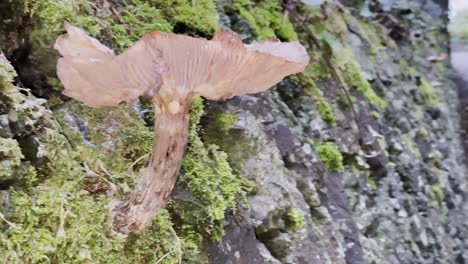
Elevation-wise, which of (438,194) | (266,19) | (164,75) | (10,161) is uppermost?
(164,75)

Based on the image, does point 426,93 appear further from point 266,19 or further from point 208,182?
point 208,182

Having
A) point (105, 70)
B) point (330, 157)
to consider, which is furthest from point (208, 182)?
point (330, 157)

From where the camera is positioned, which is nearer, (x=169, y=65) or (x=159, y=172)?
(x=169, y=65)

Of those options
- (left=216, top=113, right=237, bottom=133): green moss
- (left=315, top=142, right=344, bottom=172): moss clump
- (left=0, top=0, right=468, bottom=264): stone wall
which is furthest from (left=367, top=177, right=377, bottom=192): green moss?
(left=216, top=113, right=237, bottom=133): green moss

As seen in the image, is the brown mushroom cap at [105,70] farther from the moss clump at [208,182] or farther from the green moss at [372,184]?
the green moss at [372,184]

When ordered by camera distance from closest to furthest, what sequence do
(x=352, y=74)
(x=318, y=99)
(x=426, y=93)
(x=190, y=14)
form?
(x=190, y=14)
(x=318, y=99)
(x=352, y=74)
(x=426, y=93)

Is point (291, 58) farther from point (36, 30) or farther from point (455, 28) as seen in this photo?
point (455, 28)
